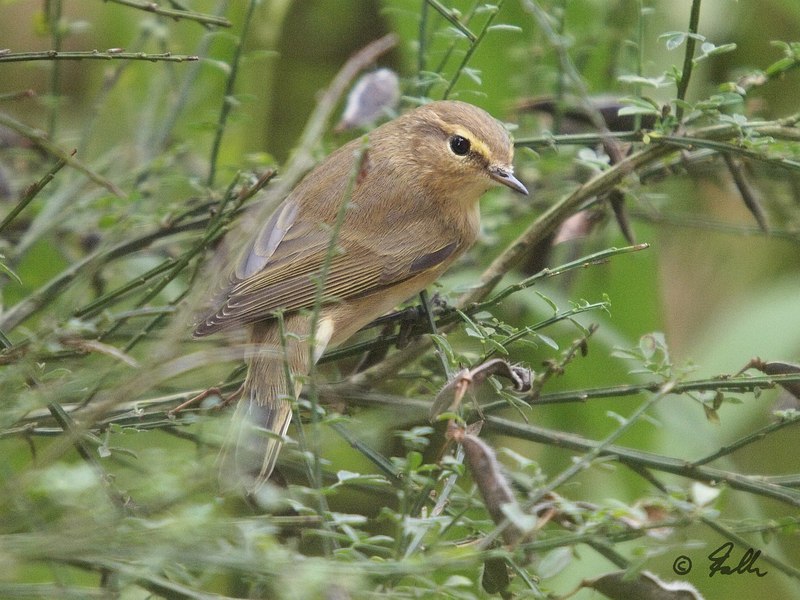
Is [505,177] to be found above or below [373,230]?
above

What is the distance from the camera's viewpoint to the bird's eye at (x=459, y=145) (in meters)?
2.59

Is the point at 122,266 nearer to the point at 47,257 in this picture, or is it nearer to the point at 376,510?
the point at 47,257

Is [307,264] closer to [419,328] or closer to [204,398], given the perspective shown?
[419,328]

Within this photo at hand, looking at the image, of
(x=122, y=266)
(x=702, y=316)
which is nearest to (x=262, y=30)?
(x=122, y=266)

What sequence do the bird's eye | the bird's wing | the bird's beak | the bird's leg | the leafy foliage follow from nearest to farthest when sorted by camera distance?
the leafy foliage
the bird's leg
the bird's wing
the bird's beak
the bird's eye

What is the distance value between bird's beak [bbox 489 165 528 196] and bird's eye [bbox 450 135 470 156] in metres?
0.11

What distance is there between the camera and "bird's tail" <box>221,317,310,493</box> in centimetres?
141

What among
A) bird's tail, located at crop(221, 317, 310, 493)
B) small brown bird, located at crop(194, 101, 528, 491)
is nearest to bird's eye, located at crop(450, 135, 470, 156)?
small brown bird, located at crop(194, 101, 528, 491)

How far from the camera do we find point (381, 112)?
247 centimetres

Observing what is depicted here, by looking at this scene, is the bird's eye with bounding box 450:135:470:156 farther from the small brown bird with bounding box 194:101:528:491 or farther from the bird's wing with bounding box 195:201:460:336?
the bird's wing with bounding box 195:201:460:336

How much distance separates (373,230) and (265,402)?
0.70 m

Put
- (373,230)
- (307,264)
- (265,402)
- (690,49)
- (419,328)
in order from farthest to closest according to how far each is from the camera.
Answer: (373,230) → (307,264) → (419,328) → (265,402) → (690,49)

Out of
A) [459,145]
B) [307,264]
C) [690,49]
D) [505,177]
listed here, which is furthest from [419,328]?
[690,49]

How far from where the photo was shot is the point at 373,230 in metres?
2.58
